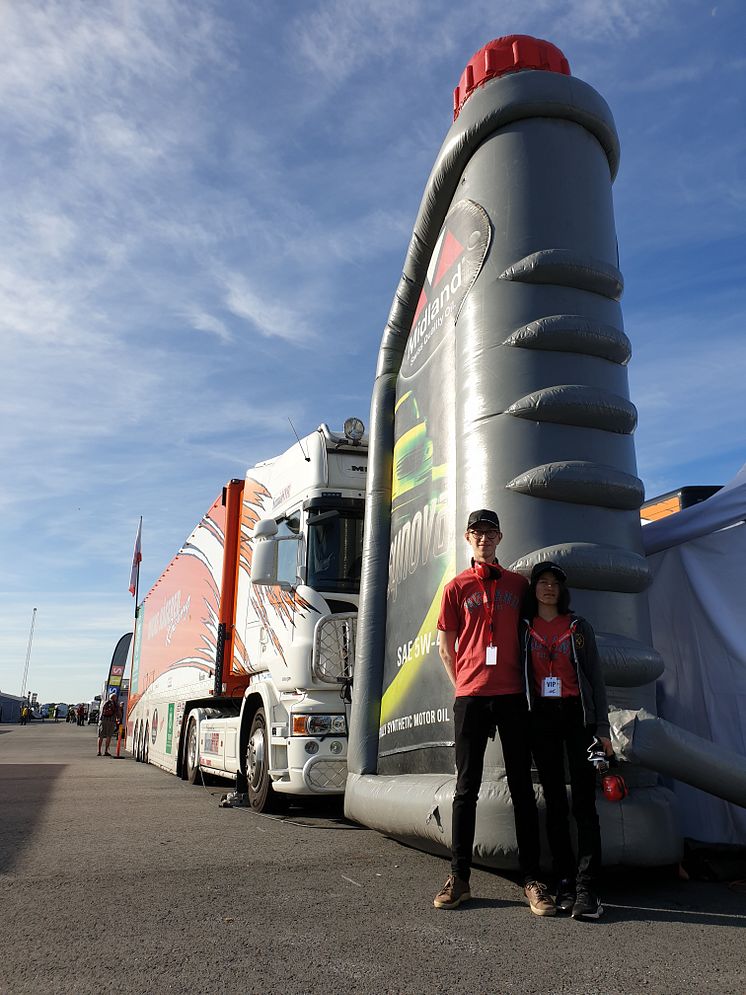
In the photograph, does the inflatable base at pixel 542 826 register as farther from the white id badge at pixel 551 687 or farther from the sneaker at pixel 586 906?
the white id badge at pixel 551 687

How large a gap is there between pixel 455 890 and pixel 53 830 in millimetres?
3822

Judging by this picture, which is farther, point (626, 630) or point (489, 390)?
point (489, 390)

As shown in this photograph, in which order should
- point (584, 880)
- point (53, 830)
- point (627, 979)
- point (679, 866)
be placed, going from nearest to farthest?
1. point (627, 979)
2. point (584, 880)
3. point (679, 866)
4. point (53, 830)

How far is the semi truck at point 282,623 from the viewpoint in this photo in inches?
272

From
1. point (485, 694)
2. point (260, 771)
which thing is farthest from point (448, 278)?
point (260, 771)

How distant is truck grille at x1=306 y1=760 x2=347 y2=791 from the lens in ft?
22.2

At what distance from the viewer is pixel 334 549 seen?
749 centimetres

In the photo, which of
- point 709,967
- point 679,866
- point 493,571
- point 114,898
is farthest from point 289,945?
point 679,866

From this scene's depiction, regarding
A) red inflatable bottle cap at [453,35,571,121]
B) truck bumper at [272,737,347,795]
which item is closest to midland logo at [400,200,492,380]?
red inflatable bottle cap at [453,35,571,121]

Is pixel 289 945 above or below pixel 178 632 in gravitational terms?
below

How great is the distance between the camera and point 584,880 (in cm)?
359

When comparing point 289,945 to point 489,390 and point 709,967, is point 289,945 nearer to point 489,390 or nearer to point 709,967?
point 709,967

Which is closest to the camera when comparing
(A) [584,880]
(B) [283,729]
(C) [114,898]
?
(A) [584,880]

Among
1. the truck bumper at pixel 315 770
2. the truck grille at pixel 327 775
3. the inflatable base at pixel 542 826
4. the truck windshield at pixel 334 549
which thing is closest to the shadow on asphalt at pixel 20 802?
the truck bumper at pixel 315 770
